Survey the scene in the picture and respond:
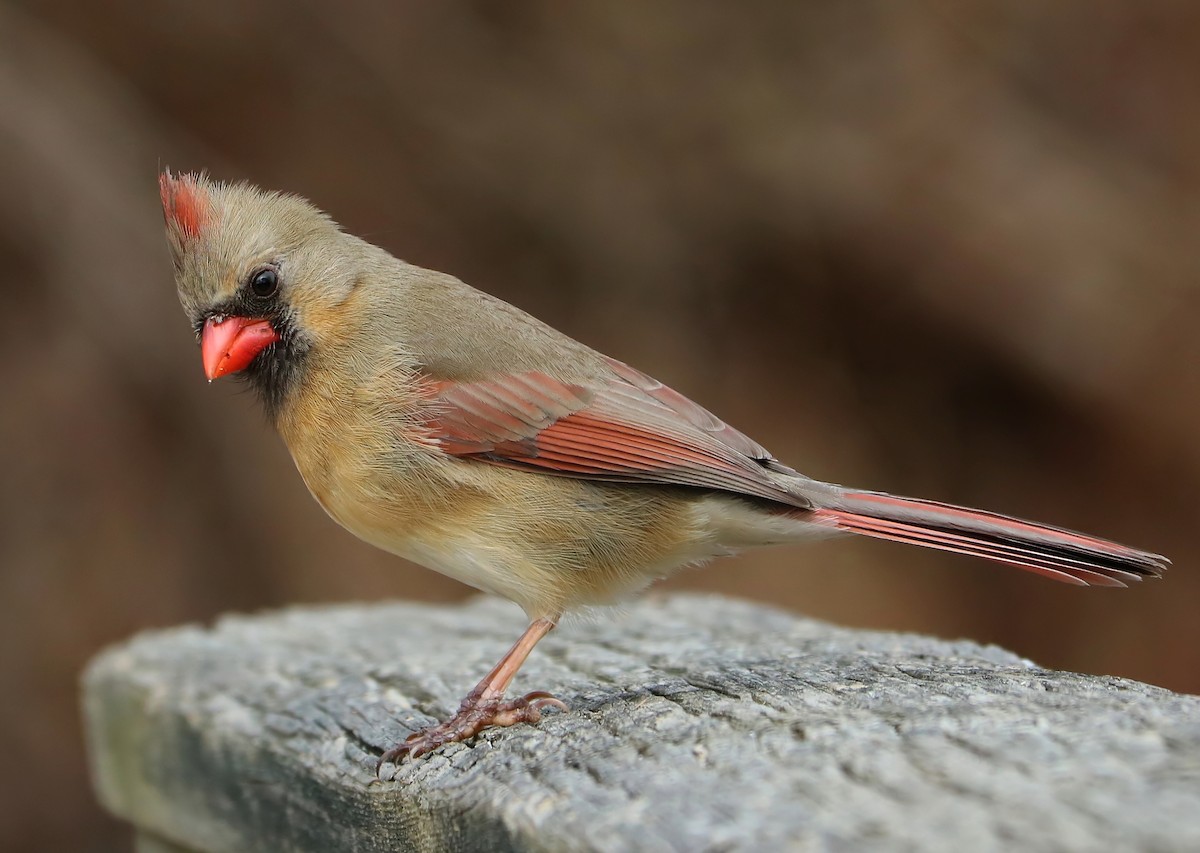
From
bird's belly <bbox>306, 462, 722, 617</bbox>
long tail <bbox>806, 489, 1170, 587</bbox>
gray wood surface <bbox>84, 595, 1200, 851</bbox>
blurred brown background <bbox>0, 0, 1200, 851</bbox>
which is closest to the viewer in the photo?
gray wood surface <bbox>84, 595, 1200, 851</bbox>

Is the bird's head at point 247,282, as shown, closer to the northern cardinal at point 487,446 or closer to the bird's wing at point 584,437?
the northern cardinal at point 487,446

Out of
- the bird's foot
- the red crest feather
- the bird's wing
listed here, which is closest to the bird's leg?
the bird's foot

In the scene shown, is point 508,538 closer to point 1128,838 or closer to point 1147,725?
point 1147,725

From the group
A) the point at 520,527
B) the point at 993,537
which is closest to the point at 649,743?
the point at 520,527

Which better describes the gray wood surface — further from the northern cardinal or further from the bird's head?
the bird's head

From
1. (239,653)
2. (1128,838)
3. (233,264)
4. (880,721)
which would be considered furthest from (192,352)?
(1128,838)

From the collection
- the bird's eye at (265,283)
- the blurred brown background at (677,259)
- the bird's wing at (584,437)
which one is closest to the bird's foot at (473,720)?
the bird's wing at (584,437)
